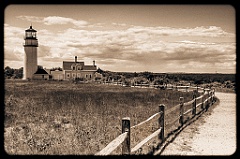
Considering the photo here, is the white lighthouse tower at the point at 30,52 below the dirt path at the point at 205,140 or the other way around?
the other way around

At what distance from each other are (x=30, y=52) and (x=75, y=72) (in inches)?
564

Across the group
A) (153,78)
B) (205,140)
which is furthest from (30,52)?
(205,140)

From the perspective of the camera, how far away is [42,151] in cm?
604

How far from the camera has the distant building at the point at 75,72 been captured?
64.9 meters

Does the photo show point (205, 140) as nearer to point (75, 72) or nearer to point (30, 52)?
point (30, 52)

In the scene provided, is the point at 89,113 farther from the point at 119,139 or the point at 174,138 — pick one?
the point at 119,139

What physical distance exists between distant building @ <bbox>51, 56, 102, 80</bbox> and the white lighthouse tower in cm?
1057

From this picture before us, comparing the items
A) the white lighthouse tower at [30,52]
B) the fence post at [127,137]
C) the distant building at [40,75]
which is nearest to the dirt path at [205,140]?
the fence post at [127,137]

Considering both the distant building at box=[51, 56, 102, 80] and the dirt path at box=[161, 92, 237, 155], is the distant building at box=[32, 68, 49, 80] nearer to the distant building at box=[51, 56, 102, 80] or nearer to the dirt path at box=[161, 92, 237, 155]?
the distant building at box=[51, 56, 102, 80]

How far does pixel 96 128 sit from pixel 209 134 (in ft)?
11.4

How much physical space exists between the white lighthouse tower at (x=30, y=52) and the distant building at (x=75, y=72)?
10570 millimetres

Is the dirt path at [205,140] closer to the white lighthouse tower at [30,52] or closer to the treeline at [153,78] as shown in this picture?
the treeline at [153,78]

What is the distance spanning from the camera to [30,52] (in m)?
53.5

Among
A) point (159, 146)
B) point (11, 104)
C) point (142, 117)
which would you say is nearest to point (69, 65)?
point (11, 104)
